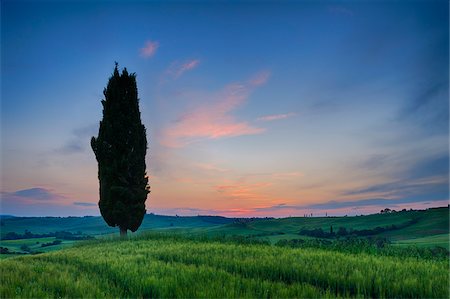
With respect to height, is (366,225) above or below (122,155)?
below

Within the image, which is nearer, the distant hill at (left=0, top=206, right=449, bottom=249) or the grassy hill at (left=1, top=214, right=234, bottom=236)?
the distant hill at (left=0, top=206, right=449, bottom=249)

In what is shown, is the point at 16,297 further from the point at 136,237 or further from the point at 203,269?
the point at 136,237

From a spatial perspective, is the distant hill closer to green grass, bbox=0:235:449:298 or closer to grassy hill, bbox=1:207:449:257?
grassy hill, bbox=1:207:449:257

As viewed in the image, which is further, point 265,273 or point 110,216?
point 110,216

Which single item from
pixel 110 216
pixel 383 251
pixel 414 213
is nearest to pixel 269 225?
pixel 414 213

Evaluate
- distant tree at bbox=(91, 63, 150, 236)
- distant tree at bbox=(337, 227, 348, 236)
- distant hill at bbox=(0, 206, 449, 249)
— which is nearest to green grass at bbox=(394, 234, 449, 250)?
distant hill at bbox=(0, 206, 449, 249)

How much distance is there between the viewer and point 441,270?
10.6 meters

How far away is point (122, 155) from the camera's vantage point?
3675 centimetres

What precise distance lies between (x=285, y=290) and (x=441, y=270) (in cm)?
604

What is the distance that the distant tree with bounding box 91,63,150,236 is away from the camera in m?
35.4

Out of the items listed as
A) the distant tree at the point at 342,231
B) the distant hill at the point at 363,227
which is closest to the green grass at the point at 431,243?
the distant hill at the point at 363,227

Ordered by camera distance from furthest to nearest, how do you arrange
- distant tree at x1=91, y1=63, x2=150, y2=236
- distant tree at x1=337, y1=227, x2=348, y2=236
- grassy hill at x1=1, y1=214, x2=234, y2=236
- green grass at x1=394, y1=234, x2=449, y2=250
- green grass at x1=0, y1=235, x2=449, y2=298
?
grassy hill at x1=1, y1=214, x2=234, y2=236
distant tree at x1=337, y1=227, x2=348, y2=236
distant tree at x1=91, y1=63, x2=150, y2=236
green grass at x1=394, y1=234, x2=449, y2=250
green grass at x1=0, y1=235, x2=449, y2=298

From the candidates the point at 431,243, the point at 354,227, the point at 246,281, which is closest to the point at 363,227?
the point at 354,227

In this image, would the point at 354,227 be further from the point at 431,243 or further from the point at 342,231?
the point at 431,243
